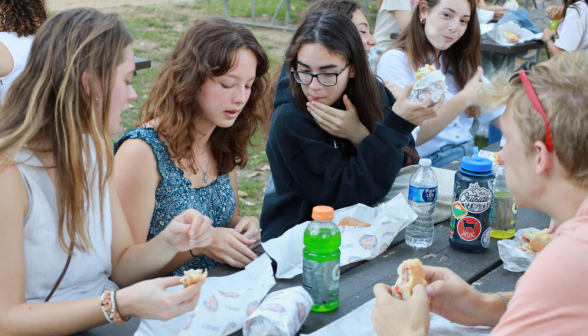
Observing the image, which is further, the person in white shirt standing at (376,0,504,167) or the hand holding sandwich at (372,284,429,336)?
the person in white shirt standing at (376,0,504,167)

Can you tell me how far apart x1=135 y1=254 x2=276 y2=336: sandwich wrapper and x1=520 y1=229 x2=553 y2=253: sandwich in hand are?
94 centimetres

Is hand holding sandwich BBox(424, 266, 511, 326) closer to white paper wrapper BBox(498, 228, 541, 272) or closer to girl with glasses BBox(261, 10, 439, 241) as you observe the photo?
white paper wrapper BBox(498, 228, 541, 272)

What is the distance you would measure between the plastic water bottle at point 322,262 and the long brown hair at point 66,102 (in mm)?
647

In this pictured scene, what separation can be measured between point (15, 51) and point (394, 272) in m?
2.72

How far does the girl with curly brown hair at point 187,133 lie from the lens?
2008 millimetres

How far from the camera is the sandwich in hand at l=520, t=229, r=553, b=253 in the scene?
1835 mm

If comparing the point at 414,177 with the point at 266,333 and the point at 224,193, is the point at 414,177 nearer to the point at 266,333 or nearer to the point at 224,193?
the point at 224,193

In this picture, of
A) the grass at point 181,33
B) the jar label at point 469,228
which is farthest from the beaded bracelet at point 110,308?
the grass at point 181,33

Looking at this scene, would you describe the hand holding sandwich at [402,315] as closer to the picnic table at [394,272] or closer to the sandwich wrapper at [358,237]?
the picnic table at [394,272]

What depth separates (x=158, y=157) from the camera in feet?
6.75

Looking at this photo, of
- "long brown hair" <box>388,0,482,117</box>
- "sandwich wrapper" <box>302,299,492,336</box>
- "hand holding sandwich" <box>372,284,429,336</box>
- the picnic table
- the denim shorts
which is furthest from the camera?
"long brown hair" <box>388,0,482,117</box>

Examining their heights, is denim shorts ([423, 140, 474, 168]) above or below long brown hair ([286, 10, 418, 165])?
below

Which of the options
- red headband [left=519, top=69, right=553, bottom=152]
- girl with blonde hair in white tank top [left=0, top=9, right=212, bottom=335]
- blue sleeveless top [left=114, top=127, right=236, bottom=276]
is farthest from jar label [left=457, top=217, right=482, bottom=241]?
blue sleeveless top [left=114, top=127, right=236, bottom=276]

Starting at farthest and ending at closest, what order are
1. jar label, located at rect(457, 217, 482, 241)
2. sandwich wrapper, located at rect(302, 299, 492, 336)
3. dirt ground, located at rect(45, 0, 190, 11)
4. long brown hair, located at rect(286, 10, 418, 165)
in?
1. dirt ground, located at rect(45, 0, 190, 11)
2. long brown hair, located at rect(286, 10, 418, 165)
3. jar label, located at rect(457, 217, 482, 241)
4. sandwich wrapper, located at rect(302, 299, 492, 336)
